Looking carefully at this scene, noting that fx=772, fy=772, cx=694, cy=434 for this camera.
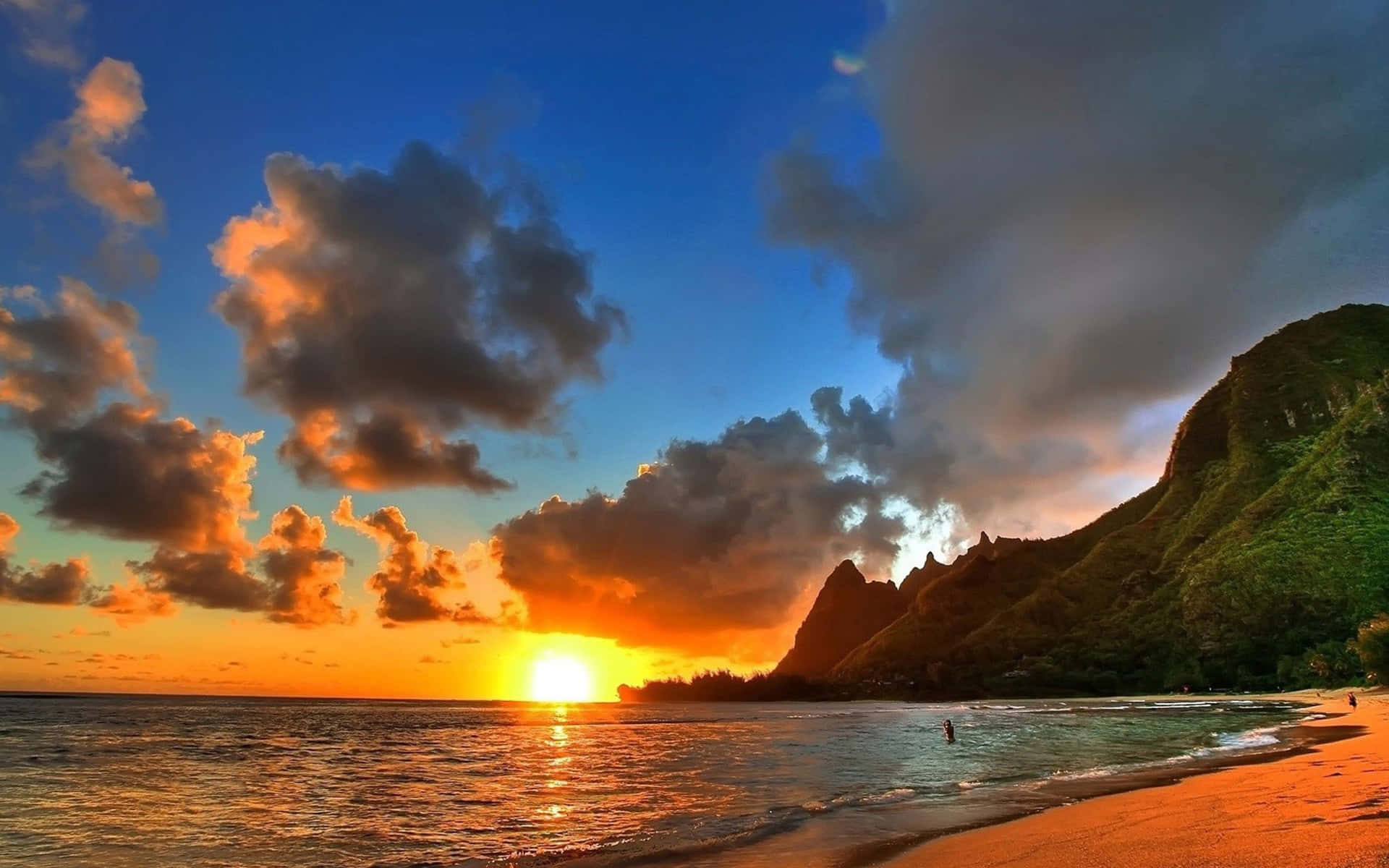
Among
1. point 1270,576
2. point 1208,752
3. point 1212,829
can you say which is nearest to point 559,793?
point 1212,829

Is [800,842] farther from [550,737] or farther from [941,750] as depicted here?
[550,737]

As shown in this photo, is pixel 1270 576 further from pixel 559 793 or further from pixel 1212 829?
pixel 1212 829

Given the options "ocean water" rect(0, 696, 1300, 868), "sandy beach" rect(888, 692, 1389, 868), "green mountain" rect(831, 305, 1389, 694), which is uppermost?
"green mountain" rect(831, 305, 1389, 694)

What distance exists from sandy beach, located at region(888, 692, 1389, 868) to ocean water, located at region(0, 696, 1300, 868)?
2486mm

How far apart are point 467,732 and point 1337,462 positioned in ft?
563

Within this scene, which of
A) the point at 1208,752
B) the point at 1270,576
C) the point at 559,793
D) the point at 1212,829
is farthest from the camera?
the point at 1270,576

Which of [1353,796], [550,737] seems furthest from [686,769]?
[550,737]

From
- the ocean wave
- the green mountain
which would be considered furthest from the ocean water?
the green mountain

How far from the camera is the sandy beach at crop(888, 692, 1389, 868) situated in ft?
37.6

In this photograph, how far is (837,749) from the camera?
58062 millimetres

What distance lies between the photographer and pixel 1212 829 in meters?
14.5

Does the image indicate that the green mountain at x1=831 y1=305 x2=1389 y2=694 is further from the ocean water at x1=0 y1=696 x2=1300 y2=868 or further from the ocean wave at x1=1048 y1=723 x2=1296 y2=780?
the ocean wave at x1=1048 y1=723 x2=1296 y2=780

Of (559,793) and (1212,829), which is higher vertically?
(1212,829)

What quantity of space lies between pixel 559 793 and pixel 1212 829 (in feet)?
95.5
